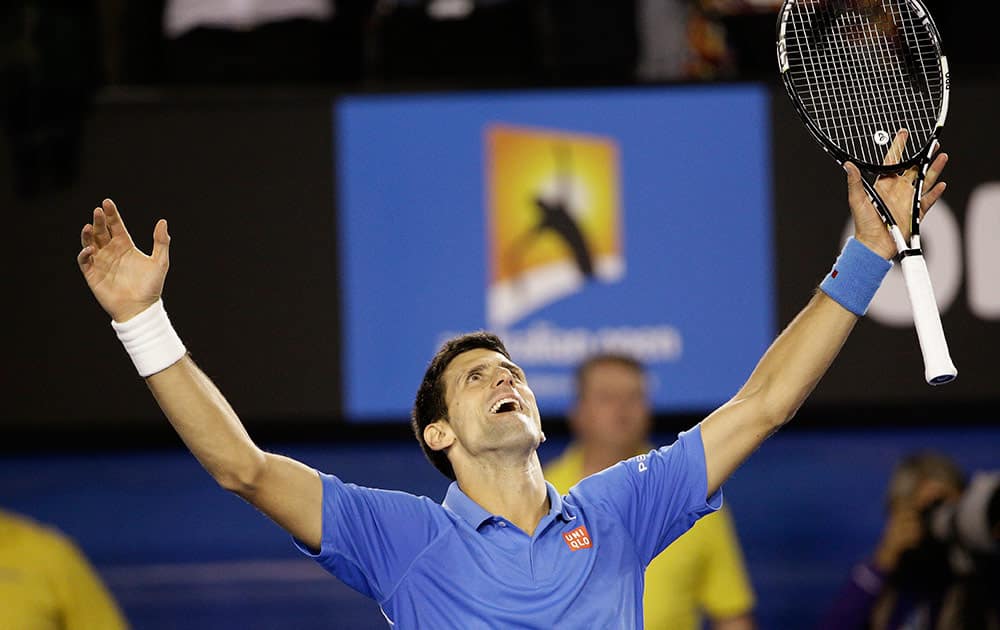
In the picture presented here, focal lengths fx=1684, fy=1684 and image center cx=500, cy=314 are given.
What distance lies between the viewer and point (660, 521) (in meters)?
3.32

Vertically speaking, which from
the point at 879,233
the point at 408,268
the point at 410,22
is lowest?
the point at 408,268

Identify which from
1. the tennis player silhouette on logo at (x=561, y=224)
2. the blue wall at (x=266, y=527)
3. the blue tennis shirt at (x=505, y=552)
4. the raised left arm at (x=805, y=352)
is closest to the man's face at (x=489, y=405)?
the blue tennis shirt at (x=505, y=552)

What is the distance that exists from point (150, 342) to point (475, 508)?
2.39 feet

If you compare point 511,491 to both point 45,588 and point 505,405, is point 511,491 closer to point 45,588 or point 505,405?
point 505,405

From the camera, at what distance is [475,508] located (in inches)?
128

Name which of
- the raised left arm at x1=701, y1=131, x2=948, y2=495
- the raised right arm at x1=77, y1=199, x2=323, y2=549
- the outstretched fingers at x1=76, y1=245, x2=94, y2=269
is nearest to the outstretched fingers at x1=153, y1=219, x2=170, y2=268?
the raised right arm at x1=77, y1=199, x2=323, y2=549

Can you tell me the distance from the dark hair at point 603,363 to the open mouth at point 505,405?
1.67 meters

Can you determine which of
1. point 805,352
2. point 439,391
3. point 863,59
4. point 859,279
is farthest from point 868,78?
point 439,391

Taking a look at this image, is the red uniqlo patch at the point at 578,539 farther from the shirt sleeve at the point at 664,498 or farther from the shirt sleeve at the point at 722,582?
the shirt sleeve at the point at 722,582

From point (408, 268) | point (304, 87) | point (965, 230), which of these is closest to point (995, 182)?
point (965, 230)

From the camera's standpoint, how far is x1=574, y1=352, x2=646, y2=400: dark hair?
4.97 meters

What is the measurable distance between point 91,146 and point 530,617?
2.80 metres

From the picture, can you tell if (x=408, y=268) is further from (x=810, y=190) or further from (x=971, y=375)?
(x=971, y=375)

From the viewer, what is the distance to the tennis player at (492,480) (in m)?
2.92
